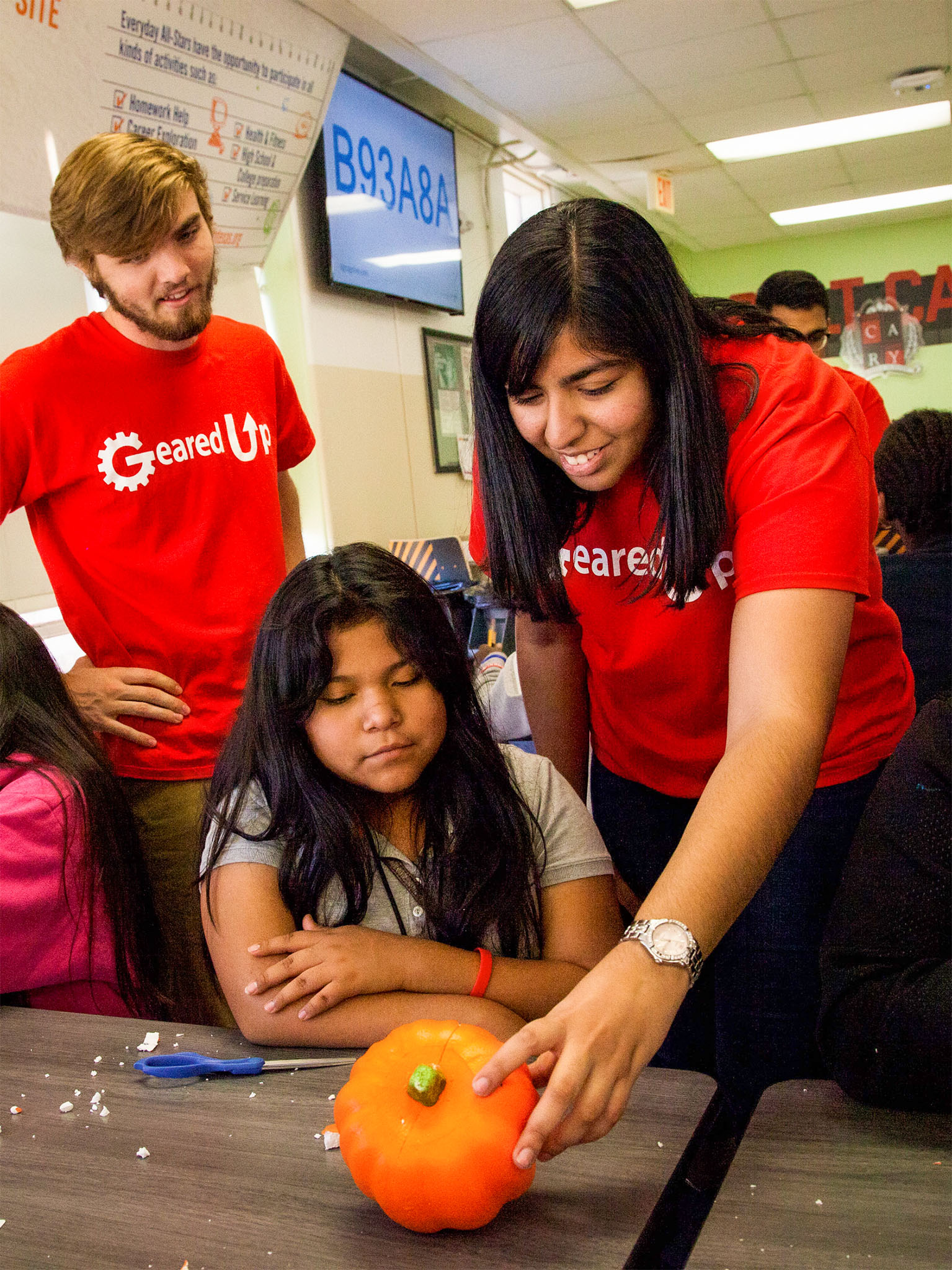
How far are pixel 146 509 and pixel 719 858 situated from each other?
3.82 ft

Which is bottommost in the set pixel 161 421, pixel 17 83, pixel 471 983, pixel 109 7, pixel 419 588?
pixel 471 983

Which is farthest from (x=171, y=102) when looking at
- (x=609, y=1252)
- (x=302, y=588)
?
(x=609, y=1252)

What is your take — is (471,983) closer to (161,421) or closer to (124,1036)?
(124,1036)

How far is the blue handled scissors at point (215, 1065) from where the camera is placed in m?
0.95

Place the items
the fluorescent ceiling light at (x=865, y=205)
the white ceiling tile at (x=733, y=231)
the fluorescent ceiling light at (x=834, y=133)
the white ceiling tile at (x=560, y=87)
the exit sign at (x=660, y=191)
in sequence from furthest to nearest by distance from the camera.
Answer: the white ceiling tile at (x=733, y=231) < the fluorescent ceiling light at (x=865, y=205) < the exit sign at (x=660, y=191) < the fluorescent ceiling light at (x=834, y=133) < the white ceiling tile at (x=560, y=87)

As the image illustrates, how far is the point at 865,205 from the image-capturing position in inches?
316

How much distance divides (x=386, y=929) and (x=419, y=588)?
0.41 meters

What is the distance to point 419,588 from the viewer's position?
1.37 meters

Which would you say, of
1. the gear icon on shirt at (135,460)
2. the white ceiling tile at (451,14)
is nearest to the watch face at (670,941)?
the gear icon on shirt at (135,460)

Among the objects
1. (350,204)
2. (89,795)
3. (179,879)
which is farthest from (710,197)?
(89,795)

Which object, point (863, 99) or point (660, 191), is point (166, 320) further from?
point (660, 191)

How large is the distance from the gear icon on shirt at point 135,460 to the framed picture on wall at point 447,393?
141 inches

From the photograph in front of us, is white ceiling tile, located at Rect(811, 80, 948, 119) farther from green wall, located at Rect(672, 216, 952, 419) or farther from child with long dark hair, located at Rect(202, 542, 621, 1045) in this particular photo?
child with long dark hair, located at Rect(202, 542, 621, 1045)

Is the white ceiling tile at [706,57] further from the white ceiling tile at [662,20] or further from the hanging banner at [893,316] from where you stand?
the hanging banner at [893,316]
